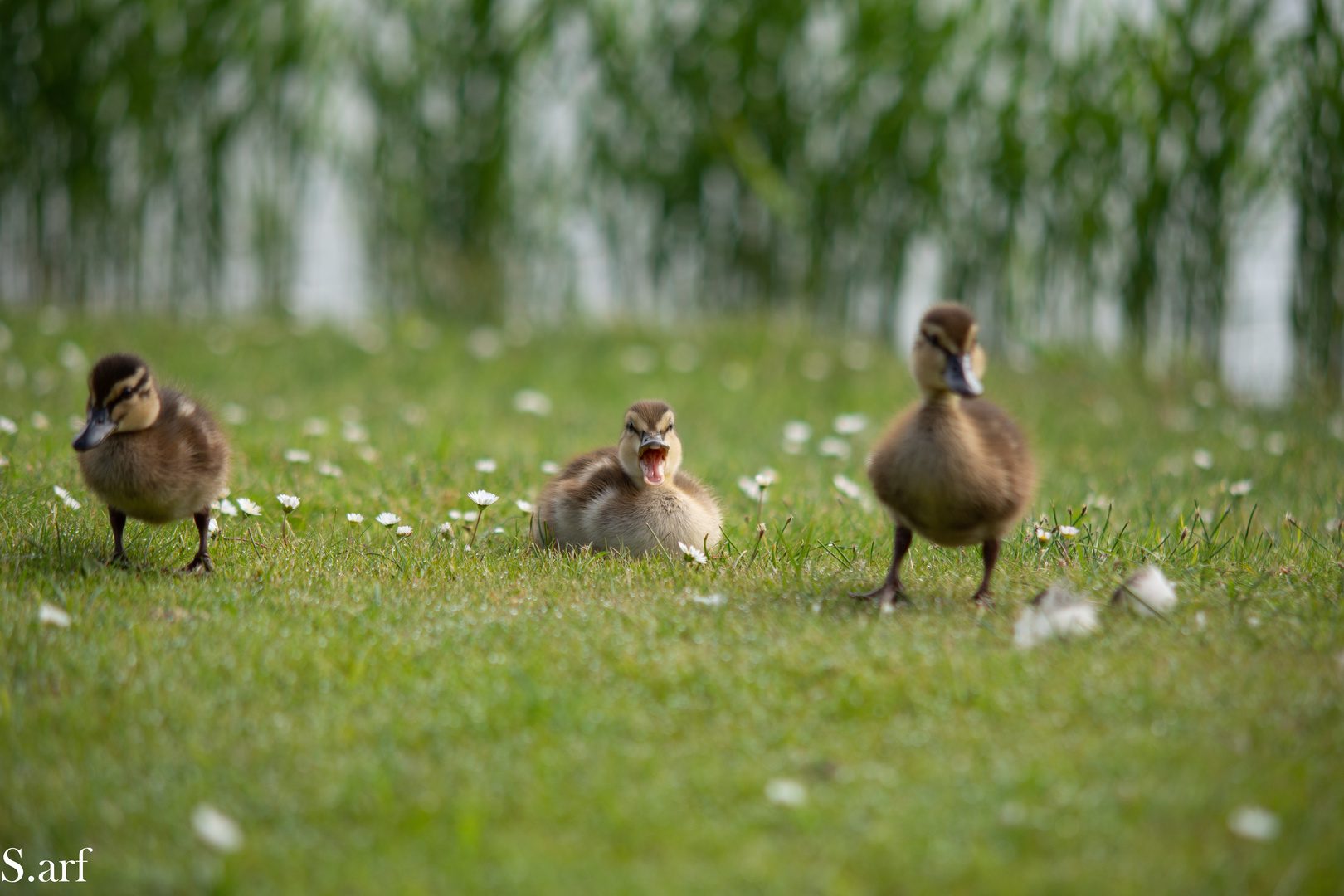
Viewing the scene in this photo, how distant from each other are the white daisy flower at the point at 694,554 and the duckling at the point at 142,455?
1824 mm

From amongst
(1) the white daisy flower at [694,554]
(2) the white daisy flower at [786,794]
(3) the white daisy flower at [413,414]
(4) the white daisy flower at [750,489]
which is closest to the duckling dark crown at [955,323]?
(1) the white daisy flower at [694,554]

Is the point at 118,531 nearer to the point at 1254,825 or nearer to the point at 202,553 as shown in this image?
the point at 202,553

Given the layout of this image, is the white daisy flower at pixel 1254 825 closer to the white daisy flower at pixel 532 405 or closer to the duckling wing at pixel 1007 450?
the duckling wing at pixel 1007 450

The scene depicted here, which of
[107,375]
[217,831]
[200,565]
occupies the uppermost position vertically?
[107,375]

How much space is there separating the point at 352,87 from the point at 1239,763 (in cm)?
1046

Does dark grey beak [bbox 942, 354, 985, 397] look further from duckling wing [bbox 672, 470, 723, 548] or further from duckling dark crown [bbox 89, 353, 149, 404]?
duckling dark crown [bbox 89, 353, 149, 404]

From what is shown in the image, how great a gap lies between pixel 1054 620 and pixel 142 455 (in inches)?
128

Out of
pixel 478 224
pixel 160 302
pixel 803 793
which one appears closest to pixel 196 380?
pixel 160 302

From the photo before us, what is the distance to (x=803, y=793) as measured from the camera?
2.70 m

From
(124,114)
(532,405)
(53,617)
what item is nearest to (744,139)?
(532,405)

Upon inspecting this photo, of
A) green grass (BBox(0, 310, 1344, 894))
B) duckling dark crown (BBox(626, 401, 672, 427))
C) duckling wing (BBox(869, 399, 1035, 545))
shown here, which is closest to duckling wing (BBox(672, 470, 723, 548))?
green grass (BBox(0, 310, 1344, 894))

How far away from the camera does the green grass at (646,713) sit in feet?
8.18

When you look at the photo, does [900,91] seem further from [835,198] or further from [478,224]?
[478,224]

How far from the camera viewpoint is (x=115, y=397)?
13.1 ft
